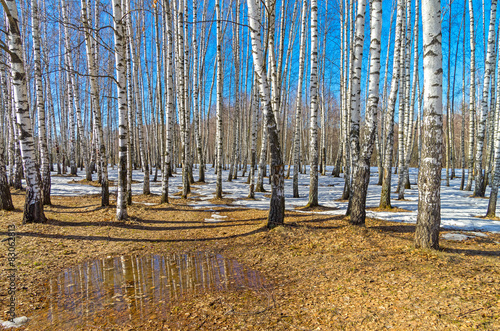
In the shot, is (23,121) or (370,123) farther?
(23,121)

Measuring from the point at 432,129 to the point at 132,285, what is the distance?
16.5 ft

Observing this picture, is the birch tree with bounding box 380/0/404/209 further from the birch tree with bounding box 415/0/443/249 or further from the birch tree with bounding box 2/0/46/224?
the birch tree with bounding box 2/0/46/224

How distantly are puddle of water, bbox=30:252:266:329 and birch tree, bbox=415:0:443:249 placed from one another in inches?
109

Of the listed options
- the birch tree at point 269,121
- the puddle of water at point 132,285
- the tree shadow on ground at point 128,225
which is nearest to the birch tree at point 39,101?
the tree shadow on ground at point 128,225

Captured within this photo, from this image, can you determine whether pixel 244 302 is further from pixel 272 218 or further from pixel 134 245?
pixel 134 245

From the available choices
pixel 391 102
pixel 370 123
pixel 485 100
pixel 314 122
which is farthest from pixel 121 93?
pixel 485 100

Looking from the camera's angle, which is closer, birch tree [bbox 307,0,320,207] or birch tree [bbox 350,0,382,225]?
birch tree [bbox 350,0,382,225]

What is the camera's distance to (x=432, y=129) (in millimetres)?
3963

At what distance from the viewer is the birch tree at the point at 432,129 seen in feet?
12.9

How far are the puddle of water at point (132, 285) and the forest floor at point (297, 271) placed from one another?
9 centimetres

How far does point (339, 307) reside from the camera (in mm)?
2846

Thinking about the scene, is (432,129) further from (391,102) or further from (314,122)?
(391,102)

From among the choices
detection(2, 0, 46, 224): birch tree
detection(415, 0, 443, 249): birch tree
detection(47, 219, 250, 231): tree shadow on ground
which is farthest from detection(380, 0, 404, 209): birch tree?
Answer: detection(2, 0, 46, 224): birch tree

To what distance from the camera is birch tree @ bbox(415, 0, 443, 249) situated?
3.93m
